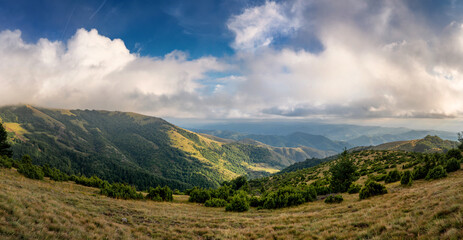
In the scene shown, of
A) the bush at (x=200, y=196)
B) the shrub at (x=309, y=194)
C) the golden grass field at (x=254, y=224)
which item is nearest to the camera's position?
the golden grass field at (x=254, y=224)

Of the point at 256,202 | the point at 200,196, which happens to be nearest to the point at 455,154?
the point at 256,202

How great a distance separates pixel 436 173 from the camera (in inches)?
879

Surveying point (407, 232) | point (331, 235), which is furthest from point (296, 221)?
point (407, 232)

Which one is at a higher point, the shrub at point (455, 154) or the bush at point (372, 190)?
the shrub at point (455, 154)

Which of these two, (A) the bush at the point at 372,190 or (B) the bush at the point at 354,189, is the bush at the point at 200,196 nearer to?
(B) the bush at the point at 354,189

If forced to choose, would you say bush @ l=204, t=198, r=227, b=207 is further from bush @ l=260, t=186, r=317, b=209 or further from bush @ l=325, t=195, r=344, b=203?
bush @ l=325, t=195, r=344, b=203

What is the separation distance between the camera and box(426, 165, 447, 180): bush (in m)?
21.8

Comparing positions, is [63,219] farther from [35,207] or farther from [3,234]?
[3,234]

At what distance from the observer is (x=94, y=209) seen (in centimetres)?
1808

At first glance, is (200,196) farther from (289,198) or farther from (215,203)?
(289,198)

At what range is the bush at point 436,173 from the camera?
858 inches

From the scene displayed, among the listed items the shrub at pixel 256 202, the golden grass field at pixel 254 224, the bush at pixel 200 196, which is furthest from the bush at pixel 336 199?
the bush at pixel 200 196

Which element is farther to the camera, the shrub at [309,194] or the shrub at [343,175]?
the shrub at [343,175]

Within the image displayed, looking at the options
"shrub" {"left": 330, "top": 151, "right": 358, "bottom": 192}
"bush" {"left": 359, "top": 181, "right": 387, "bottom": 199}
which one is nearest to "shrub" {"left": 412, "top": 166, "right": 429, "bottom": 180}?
"bush" {"left": 359, "top": 181, "right": 387, "bottom": 199}
